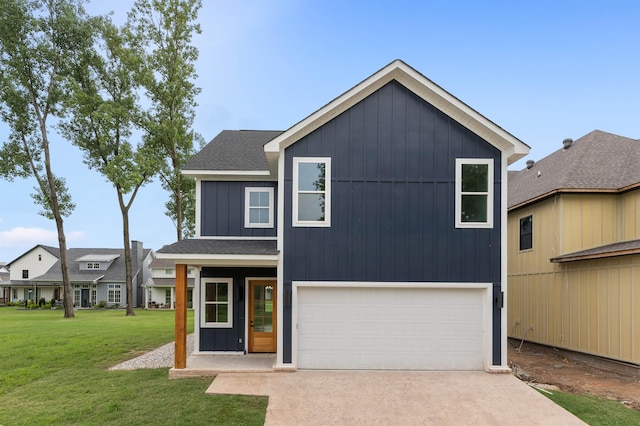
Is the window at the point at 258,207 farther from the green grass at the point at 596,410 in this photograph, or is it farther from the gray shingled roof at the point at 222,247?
the green grass at the point at 596,410

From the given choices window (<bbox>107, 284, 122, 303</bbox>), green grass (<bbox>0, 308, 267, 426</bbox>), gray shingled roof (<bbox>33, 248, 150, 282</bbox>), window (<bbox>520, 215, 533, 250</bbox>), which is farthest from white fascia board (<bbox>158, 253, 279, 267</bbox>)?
window (<bbox>107, 284, 122, 303</bbox>)

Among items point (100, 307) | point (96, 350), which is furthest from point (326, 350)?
point (100, 307)

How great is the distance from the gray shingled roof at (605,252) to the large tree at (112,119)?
855 inches

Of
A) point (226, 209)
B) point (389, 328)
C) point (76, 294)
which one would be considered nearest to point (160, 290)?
point (76, 294)

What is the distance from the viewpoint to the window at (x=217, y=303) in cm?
1192

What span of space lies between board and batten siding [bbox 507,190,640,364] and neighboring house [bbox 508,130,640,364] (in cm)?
3

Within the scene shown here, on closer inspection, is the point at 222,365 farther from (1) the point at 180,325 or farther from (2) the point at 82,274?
(2) the point at 82,274

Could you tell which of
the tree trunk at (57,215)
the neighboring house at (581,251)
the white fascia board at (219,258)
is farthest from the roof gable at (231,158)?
the tree trunk at (57,215)

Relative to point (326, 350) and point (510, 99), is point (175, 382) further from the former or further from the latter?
point (510, 99)

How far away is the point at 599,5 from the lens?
51.9 ft

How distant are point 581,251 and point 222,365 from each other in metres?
11.2

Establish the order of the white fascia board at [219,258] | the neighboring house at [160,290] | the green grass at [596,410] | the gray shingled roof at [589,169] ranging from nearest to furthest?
the green grass at [596,410] < the white fascia board at [219,258] < the gray shingled roof at [589,169] < the neighboring house at [160,290]

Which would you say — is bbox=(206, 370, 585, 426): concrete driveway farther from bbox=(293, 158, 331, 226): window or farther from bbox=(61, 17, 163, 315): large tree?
bbox=(61, 17, 163, 315): large tree

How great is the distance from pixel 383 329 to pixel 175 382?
4847 mm
